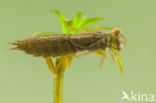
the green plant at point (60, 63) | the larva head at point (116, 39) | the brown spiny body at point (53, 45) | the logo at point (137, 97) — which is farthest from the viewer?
the logo at point (137, 97)

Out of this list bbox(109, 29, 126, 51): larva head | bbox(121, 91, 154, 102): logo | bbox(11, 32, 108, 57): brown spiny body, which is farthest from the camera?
bbox(121, 91, 154, 102): logo

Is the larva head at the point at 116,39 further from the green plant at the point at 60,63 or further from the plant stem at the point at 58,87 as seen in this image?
the plant stem at the point at 58,87

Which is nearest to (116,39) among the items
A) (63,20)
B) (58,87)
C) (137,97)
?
(63,20)

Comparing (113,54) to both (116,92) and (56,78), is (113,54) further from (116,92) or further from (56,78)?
(116,92)

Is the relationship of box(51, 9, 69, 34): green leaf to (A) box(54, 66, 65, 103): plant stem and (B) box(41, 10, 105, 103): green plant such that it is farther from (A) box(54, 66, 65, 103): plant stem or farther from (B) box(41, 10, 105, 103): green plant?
(A) box(54, 66, 65, 103): plant stem

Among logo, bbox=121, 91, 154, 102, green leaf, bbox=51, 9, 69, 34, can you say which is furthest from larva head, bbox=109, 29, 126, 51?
logo, bbox=121, 91, 154, 102

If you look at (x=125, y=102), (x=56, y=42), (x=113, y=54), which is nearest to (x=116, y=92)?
(x=125, y=102)

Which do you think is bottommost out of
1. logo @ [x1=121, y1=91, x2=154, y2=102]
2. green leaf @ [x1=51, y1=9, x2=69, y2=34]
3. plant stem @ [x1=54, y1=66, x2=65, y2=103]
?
logo @ [x1=121, y1=91, x2=154, y2=102]

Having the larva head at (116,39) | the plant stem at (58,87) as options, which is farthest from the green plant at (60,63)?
the larva head at (116,39)

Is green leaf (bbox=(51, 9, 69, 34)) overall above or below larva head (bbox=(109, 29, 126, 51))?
above
